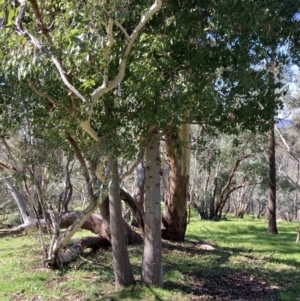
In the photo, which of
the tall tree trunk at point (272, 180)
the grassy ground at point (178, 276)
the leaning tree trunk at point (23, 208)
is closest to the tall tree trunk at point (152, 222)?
the grassy ground at point (178, 276)

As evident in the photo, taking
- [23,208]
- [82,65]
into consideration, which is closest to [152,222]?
[82,65]

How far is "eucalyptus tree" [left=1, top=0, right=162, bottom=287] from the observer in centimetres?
405

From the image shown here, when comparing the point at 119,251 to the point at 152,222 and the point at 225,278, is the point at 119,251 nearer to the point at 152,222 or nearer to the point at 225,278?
the point at 152,222

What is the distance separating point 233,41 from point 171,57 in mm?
841

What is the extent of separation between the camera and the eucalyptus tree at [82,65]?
13.3 ft

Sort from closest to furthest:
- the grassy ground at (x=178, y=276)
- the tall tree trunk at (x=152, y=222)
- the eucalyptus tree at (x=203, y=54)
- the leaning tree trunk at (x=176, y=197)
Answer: the eucalyptus tree at (x=203, y=54), the tall tree trunk at (x=152, y=222), the grassy ground at (x=178, y=276), the leaning tree trunk at (x=176, y=197)

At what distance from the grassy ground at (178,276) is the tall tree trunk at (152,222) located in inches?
10.7

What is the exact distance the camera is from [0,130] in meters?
7.20

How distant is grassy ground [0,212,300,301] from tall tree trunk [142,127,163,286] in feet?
0.89

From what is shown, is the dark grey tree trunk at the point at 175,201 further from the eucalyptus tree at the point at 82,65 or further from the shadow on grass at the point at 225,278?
the eucalyptus tree at the point at 82,65

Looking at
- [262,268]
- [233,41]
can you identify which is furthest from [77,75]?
[262,268]

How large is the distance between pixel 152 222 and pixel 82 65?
314 cm

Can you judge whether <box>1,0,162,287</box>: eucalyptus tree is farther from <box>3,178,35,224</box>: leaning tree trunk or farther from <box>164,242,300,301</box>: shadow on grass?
<box>3,178,35,224</box>: leaning tree trunk

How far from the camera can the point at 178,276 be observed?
26.2 ft
